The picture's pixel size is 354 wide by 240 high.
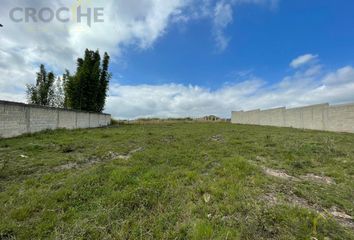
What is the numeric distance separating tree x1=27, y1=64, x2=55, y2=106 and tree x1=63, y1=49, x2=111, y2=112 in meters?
3.42

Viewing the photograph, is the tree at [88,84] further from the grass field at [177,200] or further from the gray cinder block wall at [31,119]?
the grass field at [177,200]

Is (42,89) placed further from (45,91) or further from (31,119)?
(31,119)

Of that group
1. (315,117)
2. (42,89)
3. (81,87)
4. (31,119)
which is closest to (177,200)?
(31,119)

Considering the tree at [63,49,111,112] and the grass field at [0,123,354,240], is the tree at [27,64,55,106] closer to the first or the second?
the tree at [63,49,111,112]

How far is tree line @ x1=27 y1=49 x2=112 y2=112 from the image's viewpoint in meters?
19.4

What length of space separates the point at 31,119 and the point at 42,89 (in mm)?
16552

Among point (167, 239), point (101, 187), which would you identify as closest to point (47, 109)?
point (101, 187)

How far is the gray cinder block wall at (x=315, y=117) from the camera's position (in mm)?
11057

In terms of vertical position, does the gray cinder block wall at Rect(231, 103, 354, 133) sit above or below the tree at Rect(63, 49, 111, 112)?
below

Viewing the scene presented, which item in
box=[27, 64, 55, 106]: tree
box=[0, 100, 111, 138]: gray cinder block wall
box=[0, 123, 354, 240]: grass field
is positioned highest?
box=[27, 64, 55, 106]: tree

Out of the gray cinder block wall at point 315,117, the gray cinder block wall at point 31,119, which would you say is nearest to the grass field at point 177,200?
the gray cinder block wall at point 31,119

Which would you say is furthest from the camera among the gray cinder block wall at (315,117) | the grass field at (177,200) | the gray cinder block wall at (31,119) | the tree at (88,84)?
the tree at (88,84)

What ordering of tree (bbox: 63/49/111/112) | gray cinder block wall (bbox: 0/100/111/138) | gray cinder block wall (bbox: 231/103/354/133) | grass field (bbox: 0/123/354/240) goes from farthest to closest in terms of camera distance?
tree (bbox: 63/49/111/112) → gray cinder block wall (bbox: 231/103/354/133) → gray cinder block wall (bbox: 0/100/111/138) → grass field (bbox: 0/123/354/240)

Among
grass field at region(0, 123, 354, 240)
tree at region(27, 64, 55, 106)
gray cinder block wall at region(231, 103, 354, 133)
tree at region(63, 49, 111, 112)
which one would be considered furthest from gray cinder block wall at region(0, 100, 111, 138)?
gray cinder block wall at region(231, 103, 354, 133)
